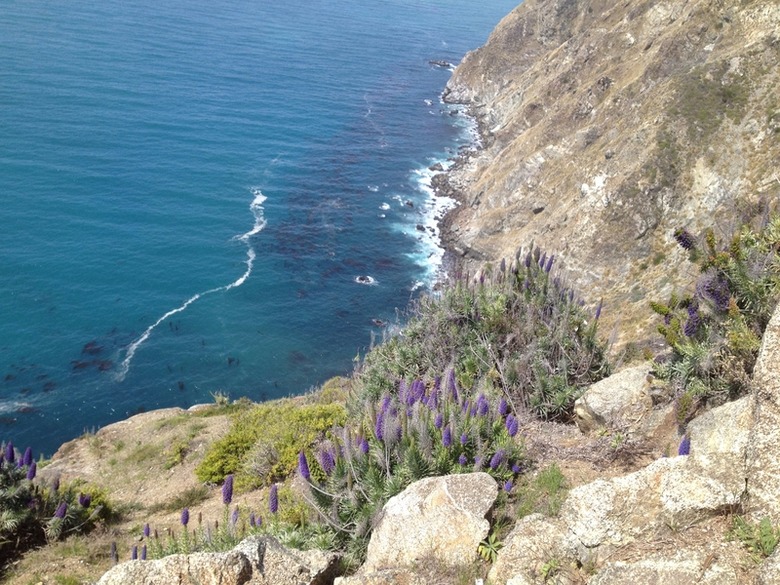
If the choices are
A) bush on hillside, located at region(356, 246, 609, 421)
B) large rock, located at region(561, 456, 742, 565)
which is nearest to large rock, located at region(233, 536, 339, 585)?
large rock, located at region(561, 456, 742, 565)

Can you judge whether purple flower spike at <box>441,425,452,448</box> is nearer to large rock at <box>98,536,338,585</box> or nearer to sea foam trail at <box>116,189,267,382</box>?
large rock at <box>98,536,338,585</box>

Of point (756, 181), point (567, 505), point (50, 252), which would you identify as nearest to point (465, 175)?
point (756, 181)

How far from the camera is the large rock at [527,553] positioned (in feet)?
23.4

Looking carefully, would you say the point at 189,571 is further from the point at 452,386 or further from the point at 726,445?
the point at 726,445

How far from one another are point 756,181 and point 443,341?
129 feet

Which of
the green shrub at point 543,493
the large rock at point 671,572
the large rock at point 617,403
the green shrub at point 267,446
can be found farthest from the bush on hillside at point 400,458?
the green shrub at point 267,446

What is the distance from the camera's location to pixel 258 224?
243 feet

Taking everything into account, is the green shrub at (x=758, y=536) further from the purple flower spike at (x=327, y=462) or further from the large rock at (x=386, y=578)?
the purple flower spike at (x=327, y=462)

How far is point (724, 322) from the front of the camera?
10375 millimetres

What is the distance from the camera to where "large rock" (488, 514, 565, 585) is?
7117 mm

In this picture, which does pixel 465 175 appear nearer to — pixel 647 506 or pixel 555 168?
pixel 555 168

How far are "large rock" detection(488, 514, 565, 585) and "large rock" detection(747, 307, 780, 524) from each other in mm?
Result: 2220

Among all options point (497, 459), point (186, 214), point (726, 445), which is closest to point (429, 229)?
point (186, 214)

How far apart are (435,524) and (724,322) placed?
19.8 ft
